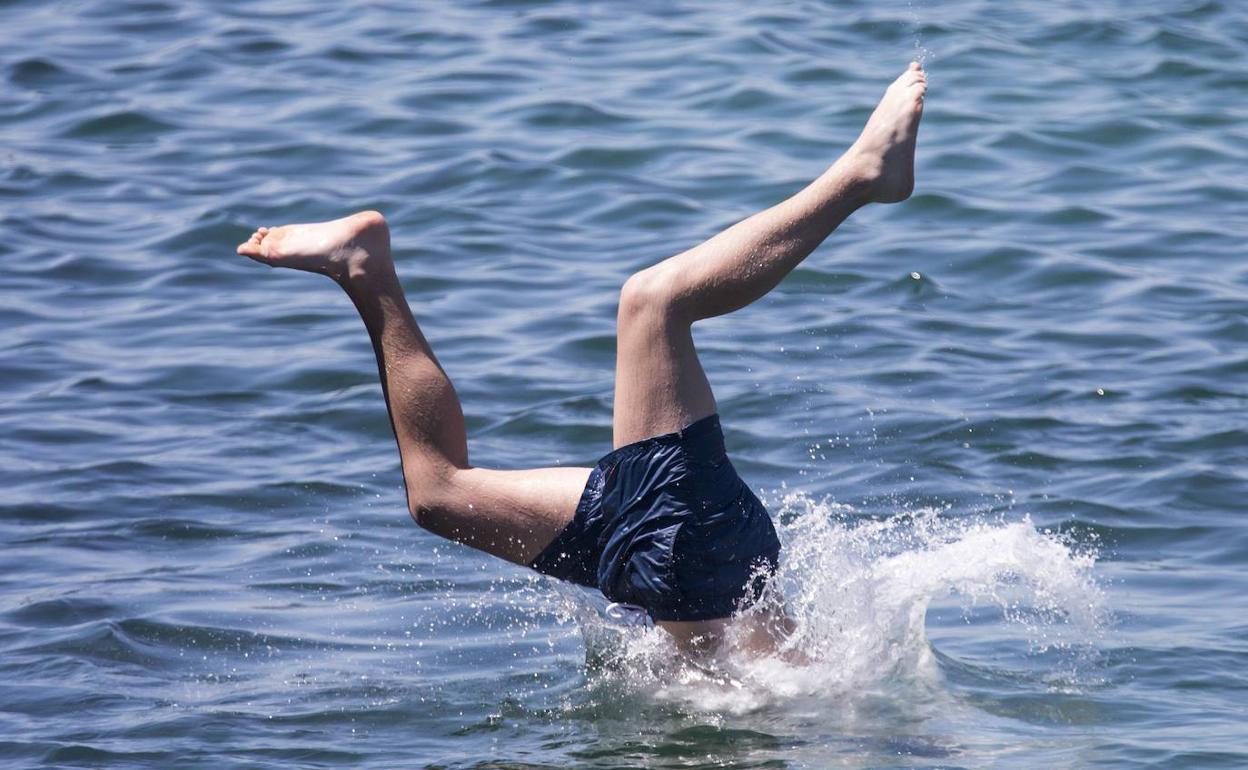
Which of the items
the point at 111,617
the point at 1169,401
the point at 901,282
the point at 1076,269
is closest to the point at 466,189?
the point at 901,282

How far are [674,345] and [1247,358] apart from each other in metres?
4.61

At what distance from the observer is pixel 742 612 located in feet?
17.3

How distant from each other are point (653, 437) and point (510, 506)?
468mm

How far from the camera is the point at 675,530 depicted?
5125 millimetres

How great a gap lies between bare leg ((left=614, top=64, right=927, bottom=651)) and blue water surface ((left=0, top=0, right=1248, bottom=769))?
927mm

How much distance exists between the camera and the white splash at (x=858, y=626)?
5402 millimetres

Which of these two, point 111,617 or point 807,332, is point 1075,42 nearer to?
point 807,332

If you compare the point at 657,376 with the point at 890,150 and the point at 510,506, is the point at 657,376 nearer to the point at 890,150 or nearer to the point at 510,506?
the point at 510,506

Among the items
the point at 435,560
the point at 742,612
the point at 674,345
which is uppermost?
the point at 674,345

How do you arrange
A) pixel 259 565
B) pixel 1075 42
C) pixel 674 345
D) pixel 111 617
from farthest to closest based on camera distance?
1. pixel 1075 42
2. pixel 259 565
3. pixel 111 617
4. pixel 674 345

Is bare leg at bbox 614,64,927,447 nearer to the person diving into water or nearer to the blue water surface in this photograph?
the person diving into water

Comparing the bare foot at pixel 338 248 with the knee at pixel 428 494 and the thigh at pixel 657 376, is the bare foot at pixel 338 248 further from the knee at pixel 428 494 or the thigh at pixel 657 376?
the thigh at pixel 657 376

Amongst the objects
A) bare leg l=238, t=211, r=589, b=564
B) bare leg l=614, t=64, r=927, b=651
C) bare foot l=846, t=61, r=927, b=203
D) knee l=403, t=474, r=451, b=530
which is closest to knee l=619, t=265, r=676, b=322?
bare leg l=614, t=64, r=927, b=651

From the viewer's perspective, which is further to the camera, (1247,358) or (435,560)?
(1247,358)
